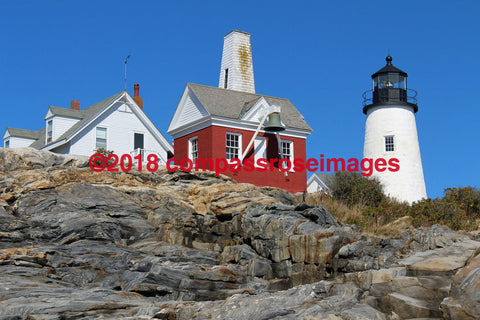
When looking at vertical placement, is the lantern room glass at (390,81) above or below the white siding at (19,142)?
above

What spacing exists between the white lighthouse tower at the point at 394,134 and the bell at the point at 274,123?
7.09m

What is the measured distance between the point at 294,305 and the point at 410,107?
23755 millimetres

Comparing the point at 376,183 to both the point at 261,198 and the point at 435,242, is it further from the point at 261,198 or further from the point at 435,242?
the point at 435,242

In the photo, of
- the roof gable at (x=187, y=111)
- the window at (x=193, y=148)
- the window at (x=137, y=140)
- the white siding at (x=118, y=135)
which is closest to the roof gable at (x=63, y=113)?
the white siding at (x=118, y=135)

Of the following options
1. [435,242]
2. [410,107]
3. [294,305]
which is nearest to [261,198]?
[435,242]

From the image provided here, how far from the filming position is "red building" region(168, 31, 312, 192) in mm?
27859

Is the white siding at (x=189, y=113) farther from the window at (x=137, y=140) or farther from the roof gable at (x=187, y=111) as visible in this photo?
the window at (x=137, y=140)

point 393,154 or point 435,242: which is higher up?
point 393,154

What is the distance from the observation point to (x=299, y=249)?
1845cm

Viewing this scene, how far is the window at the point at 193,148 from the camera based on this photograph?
29.2 m

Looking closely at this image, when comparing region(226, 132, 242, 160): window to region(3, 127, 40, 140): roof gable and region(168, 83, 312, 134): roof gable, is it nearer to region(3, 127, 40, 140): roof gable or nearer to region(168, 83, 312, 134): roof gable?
region(168, 83, 312, 134): roof gable

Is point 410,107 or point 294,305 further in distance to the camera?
point 410,107

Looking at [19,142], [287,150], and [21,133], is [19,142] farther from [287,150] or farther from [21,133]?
[287,150]

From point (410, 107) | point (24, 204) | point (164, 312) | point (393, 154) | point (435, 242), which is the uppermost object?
point (410, 107)
